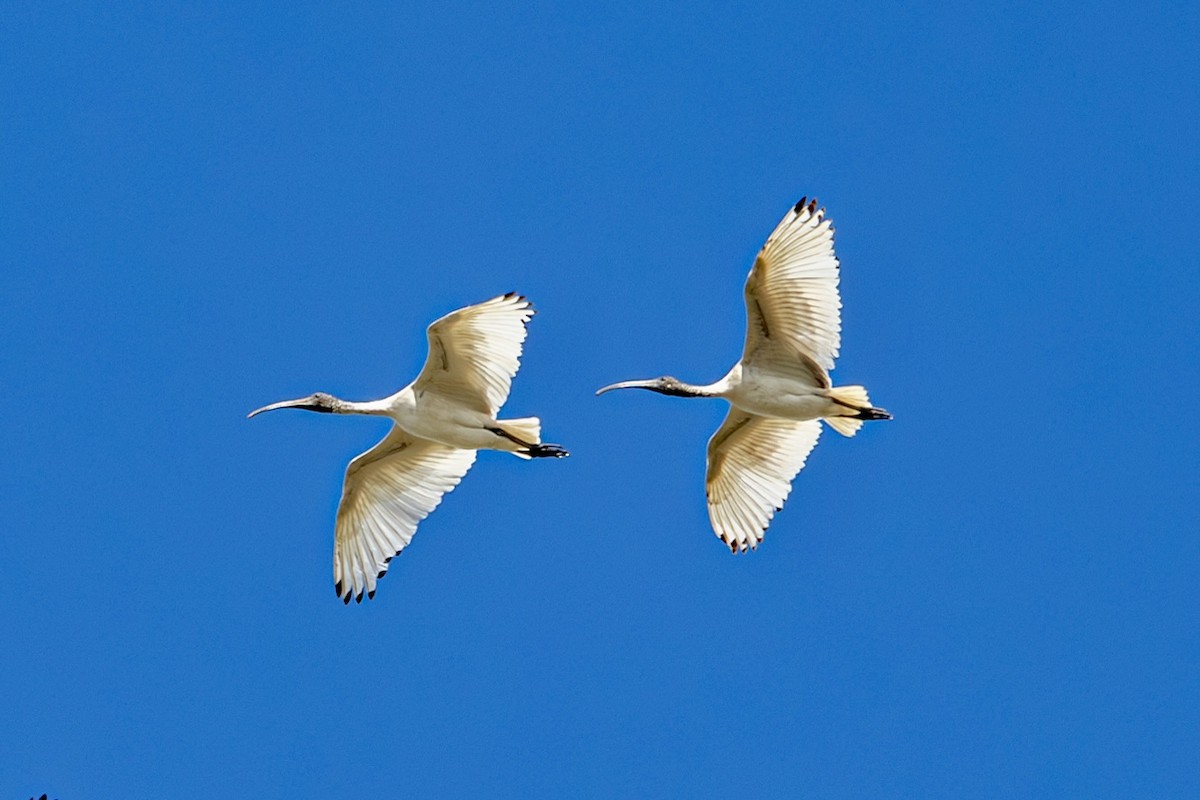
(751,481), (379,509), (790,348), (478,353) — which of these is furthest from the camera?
(751,481)

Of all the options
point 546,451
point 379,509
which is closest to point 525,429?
point 546,451

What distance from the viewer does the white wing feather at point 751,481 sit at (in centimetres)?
2356

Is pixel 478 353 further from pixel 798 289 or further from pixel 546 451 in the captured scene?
pixel 798 289

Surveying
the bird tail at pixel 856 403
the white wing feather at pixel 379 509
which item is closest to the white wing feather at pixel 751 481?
the bird tail at pixel 856 403

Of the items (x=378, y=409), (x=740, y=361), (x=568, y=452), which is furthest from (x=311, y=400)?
(x=740, y=361)

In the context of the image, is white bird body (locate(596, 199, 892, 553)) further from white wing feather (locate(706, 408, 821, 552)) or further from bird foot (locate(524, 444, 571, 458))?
bird foot (locate(524, 444, 571, 458))

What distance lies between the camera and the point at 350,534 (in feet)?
76.5

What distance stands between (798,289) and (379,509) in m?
Answer: 4.85

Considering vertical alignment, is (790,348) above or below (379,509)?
above

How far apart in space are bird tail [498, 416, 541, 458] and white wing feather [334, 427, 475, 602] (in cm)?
127

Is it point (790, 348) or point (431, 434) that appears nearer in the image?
point (790, 348)

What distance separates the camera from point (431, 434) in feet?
72.9

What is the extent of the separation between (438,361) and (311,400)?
7.26 feet

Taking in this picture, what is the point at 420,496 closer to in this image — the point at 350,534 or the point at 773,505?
the point at 350,534
